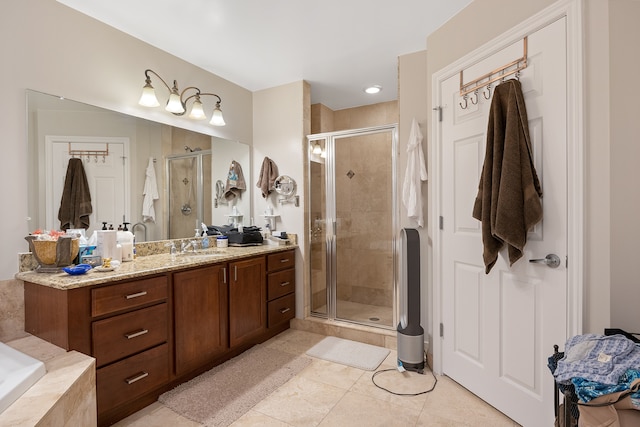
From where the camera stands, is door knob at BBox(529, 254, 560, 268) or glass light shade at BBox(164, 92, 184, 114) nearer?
door knob at BBox(529, 254, 560, 268)

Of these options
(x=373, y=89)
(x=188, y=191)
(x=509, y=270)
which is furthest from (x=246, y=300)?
(x=373, y=89)

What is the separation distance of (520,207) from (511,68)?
0.83 meters

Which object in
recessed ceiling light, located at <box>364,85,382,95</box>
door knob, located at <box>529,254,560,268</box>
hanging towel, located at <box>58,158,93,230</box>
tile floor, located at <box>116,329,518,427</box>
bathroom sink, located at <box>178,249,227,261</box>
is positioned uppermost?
recessed ceiling light, located at <box>364,85,382,95</box>

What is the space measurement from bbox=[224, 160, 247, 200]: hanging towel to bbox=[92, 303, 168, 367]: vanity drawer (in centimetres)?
154

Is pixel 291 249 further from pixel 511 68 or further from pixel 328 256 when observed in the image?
pixel 511 68

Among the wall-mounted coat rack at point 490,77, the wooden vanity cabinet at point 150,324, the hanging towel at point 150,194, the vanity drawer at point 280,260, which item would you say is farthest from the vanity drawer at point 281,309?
the wall-mounted coat rack at point 490,77

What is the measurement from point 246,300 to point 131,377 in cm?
102

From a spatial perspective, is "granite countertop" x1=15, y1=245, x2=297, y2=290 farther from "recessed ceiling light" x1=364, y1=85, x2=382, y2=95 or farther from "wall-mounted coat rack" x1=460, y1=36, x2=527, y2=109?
"recessed ceiling light" x1=364, y1=85, x2=382, y2=95

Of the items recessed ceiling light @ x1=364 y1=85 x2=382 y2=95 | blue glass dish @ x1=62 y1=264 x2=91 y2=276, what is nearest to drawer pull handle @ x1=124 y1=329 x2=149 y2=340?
blue glass dish @ x1=62 y1=264 x2=91 y2=276

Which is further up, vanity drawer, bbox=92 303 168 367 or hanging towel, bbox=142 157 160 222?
hanging towel, bbox=142 157 160 222

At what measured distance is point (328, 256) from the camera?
3.31 m

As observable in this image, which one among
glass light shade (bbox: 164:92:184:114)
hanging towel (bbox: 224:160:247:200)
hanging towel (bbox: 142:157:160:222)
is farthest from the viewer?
hanging towel (bbox: 224:160:247:200)

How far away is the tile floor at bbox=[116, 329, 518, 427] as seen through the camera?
1792 mm

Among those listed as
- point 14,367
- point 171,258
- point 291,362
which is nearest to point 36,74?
point 171,258
